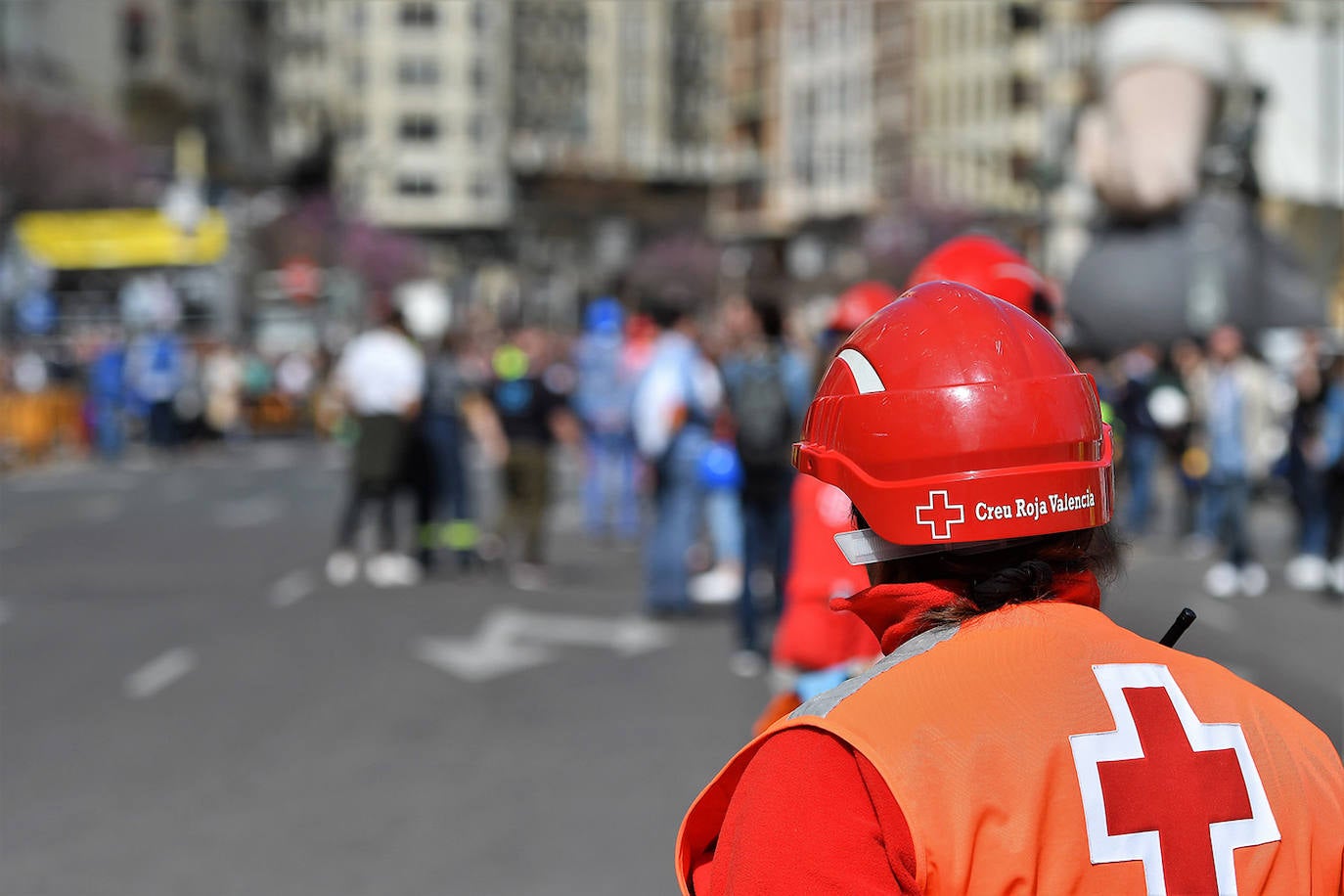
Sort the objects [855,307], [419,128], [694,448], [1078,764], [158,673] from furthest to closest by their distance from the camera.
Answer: [419,128], [694,448], [158,673], [855,307], [1078,764]

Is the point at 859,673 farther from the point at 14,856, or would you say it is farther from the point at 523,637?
the point at 523,637

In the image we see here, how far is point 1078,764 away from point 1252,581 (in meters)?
12.8

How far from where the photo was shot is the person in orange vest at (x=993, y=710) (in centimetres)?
180

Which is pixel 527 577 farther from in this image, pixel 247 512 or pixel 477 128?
pixel 477 128

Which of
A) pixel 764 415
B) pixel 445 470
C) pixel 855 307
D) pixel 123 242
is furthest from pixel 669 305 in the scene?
pixel 123 242

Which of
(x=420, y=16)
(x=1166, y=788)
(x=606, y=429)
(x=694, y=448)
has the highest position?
(x=420, y=16)

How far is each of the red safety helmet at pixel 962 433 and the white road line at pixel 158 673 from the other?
7.96 meters

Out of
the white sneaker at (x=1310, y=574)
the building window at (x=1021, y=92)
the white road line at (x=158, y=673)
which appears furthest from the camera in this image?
the building window at (x=1021, y=92)

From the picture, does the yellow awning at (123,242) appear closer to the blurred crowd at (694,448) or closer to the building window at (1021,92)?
the blurred crowd at (694,448)

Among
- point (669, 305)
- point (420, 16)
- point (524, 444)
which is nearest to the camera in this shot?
point (669, 305)

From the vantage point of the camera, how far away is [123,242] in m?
41.4

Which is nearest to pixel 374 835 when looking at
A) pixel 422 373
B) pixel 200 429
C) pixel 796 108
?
pixel 422 373

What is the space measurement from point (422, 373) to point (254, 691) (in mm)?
5097

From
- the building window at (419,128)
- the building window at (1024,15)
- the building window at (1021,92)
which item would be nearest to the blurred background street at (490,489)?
the building window at (1024,15)
